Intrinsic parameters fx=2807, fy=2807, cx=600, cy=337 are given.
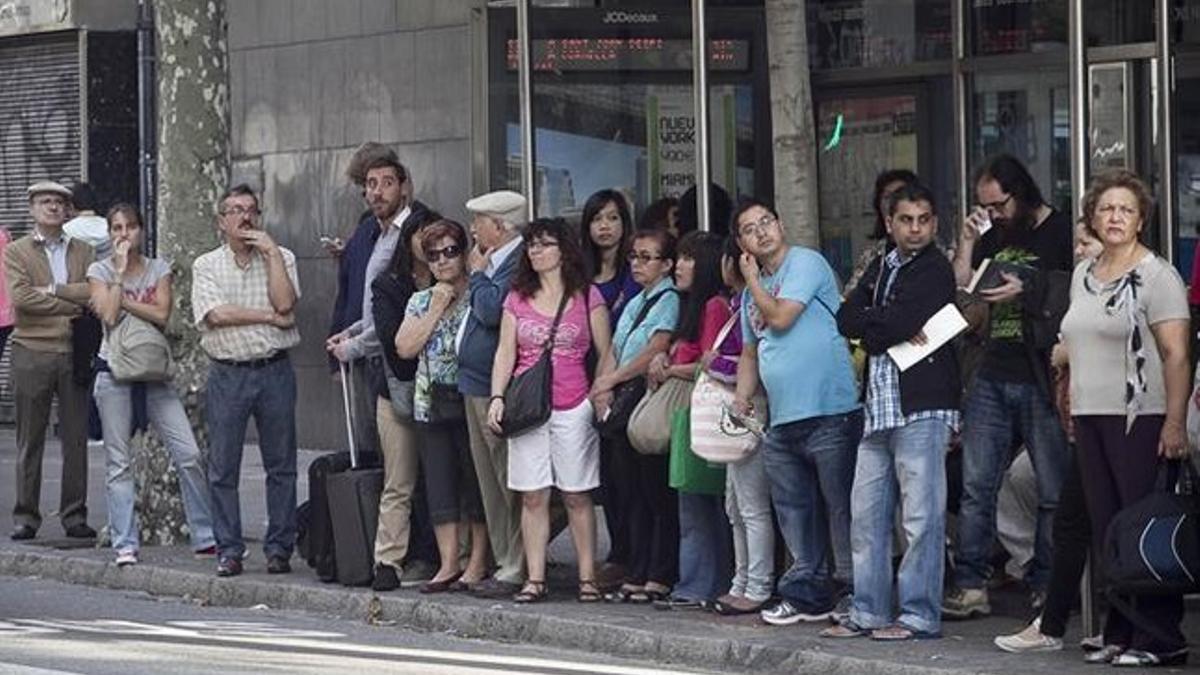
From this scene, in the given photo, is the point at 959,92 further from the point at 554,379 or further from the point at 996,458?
the point at 996,458

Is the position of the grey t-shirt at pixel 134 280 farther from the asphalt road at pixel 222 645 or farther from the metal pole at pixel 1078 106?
the metal pole at pixel 1078 106

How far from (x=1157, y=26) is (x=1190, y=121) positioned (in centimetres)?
54

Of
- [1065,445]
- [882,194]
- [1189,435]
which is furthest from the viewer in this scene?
[882,194]

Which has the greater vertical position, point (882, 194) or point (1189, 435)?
point (882, 194)

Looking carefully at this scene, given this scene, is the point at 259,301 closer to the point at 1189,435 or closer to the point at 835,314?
the point at 835,314

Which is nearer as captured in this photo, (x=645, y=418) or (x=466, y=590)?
(x=645, y=418)

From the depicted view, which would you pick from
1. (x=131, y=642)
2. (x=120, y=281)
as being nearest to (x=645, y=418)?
(x=131, y=642)

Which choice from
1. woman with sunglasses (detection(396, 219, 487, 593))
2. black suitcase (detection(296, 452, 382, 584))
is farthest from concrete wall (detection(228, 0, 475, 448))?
woman with sunglasses (detection(396, 219, 487, 593))

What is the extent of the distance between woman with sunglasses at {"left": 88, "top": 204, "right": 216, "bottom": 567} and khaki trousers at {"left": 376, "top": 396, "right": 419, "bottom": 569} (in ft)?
5.21

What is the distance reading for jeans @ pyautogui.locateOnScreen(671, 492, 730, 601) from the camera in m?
12.9

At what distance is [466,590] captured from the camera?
13688mm

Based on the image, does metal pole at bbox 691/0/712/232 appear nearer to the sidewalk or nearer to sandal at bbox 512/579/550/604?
the sidewalk

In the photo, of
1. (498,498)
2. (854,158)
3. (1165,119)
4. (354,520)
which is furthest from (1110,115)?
(354,520)

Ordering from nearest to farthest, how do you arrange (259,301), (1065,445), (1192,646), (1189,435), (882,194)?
(1189,435) < (1192,646) < (1065,445) < (882,194) < (259,301)
